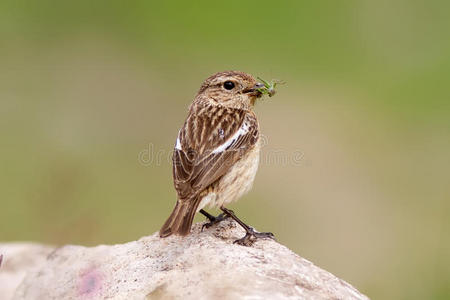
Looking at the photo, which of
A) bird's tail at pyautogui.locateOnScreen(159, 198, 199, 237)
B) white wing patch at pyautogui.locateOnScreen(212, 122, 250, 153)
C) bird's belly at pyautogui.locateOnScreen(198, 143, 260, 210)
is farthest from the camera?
white wing patch at pyautogui.locateOnScreen(212, 122, 250, 153)

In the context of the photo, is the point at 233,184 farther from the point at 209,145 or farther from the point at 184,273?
the point at 184,273

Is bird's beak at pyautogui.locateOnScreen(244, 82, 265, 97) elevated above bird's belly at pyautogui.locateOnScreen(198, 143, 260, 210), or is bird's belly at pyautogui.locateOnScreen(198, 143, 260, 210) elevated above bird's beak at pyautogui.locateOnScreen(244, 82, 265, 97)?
bird's beak at pyautogui.locateOnScreen(244, 82, 265, 97)

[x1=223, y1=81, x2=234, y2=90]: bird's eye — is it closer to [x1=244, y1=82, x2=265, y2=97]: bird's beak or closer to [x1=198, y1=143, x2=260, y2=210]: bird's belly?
[x1=244, y1=82, x2=265, y2=97]: bird's beak

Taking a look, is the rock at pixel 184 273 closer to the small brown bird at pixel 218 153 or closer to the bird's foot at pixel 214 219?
the bird's foot at pixel 214 219

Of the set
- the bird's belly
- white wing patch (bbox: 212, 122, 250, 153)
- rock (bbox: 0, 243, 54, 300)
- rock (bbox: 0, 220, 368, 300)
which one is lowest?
rock (bbox: 0, 243, 54, 300)

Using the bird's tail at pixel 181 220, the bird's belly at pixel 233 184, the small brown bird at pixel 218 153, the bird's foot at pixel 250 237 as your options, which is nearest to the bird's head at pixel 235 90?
the small brown bird at pixel 218 153

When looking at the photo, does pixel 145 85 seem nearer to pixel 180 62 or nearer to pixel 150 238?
pixel 180 62

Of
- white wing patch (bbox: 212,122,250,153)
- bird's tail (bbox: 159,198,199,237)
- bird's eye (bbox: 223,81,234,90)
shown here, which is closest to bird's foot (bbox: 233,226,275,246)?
bird's tail (bbox: 159,198,199,237)
